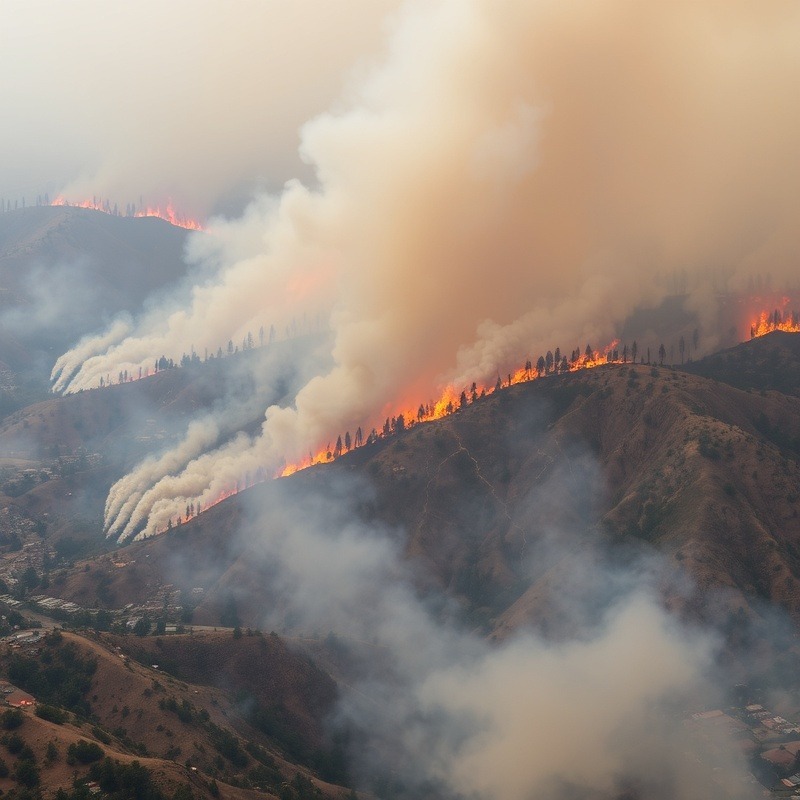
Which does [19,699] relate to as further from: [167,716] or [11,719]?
[11,719]

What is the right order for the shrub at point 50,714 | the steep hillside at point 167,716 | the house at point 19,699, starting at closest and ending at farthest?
the steep hillside at point 167,716, the shrub at point 50,714, the house at point 19,699

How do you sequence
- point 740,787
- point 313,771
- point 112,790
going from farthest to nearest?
point 313,771, point 740,787, point 112,790

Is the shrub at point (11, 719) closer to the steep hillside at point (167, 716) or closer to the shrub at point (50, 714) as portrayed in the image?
the steep hillside at point (167, 716)

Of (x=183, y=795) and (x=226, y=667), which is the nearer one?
(x=183, y=795)

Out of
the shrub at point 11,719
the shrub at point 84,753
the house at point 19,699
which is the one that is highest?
the house at point 19,699

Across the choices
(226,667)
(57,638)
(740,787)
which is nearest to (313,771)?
(226,667)

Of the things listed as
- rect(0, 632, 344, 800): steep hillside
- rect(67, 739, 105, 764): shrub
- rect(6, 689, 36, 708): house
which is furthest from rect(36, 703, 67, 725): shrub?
rect(67, 739, 105, 764): shrub

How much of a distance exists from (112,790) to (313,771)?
185 ft

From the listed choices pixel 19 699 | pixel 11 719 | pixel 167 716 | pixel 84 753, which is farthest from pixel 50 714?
pixel 167 716

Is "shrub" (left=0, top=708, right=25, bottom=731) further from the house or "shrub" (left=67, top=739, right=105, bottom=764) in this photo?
the house

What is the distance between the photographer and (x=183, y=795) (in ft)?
429

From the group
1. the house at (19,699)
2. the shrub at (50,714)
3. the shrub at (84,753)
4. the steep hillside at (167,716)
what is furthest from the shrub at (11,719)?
the house at (19,699)

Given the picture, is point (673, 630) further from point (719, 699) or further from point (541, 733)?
point (541, 733)

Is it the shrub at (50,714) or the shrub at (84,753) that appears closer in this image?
the shrub at (84,753)
